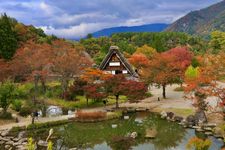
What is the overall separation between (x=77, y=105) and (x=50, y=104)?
258 centimetres

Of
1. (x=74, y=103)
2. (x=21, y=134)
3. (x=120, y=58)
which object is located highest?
(x=120, y=58)

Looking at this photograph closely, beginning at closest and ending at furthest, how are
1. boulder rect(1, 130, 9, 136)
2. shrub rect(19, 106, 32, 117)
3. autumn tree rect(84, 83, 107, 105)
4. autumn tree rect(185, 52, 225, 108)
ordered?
boulder rect(1, 130, 9, 136) → autumn tree rect(185, 52, 225, 108) → shrub rect(19, 106, 32, 117) → autumn tree rect(84, 83, 107, 105)

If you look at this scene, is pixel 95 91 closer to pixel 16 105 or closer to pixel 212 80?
pixel 16 105

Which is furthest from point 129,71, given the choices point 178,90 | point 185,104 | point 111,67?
point 185,104

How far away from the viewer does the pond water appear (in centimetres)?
2206

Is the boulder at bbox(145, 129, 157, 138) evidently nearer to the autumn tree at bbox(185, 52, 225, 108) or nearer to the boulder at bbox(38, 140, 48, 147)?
the autumn tree at bbox(185, 52, 225, 108)

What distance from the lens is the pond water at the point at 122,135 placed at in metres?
22.1

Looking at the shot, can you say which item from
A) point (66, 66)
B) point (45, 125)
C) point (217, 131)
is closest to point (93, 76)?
point (66, 66)

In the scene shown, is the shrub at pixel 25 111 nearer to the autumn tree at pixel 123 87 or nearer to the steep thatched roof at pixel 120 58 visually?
the autumn tree at pixel 123 87

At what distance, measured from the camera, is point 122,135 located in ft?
80.5

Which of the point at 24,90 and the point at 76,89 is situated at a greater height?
the point at 76,89

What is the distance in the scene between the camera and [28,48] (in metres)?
42.6

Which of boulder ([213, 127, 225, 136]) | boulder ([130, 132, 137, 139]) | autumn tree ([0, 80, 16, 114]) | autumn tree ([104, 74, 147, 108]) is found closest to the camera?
boulder ([130, 132, 137, 139])

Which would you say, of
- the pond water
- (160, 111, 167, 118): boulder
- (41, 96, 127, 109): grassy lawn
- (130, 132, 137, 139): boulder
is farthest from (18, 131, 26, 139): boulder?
(160, 111, 167, 118): boulder
